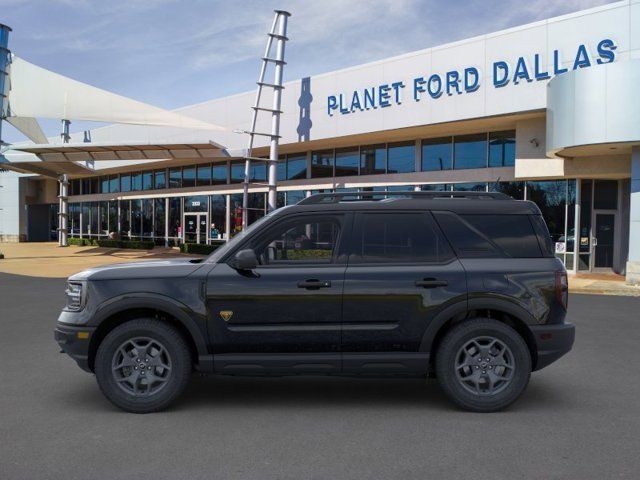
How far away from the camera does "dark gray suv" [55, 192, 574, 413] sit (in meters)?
5.07

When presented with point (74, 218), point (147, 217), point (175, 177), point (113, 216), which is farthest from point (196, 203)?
point (74, 218)

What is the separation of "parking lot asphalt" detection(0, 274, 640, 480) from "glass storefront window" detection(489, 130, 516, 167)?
1580cm

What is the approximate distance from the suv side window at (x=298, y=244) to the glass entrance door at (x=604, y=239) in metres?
18.0

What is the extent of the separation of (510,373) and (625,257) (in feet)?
59.2

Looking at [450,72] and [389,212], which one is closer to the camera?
[389,212]

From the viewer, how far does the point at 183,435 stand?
453 cm

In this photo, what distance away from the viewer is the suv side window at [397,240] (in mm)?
5273

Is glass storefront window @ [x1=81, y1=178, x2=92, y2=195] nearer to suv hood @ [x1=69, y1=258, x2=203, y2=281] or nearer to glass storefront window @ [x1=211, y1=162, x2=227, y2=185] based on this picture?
glass storefront window @ [x1=211, y1=162, x2=227, y2=185]

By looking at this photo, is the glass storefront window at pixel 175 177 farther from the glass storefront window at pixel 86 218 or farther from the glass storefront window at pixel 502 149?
the glass storefront window at pixel 502 149

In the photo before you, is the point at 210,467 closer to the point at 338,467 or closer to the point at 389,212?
the point at 338,467

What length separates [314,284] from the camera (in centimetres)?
510

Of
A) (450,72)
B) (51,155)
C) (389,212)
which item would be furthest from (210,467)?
(51,155)

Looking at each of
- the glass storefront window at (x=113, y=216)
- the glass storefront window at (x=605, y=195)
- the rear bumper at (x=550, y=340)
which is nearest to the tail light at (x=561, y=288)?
the rear bumper at (x=550, y=340)

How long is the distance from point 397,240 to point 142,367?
2.49 m
